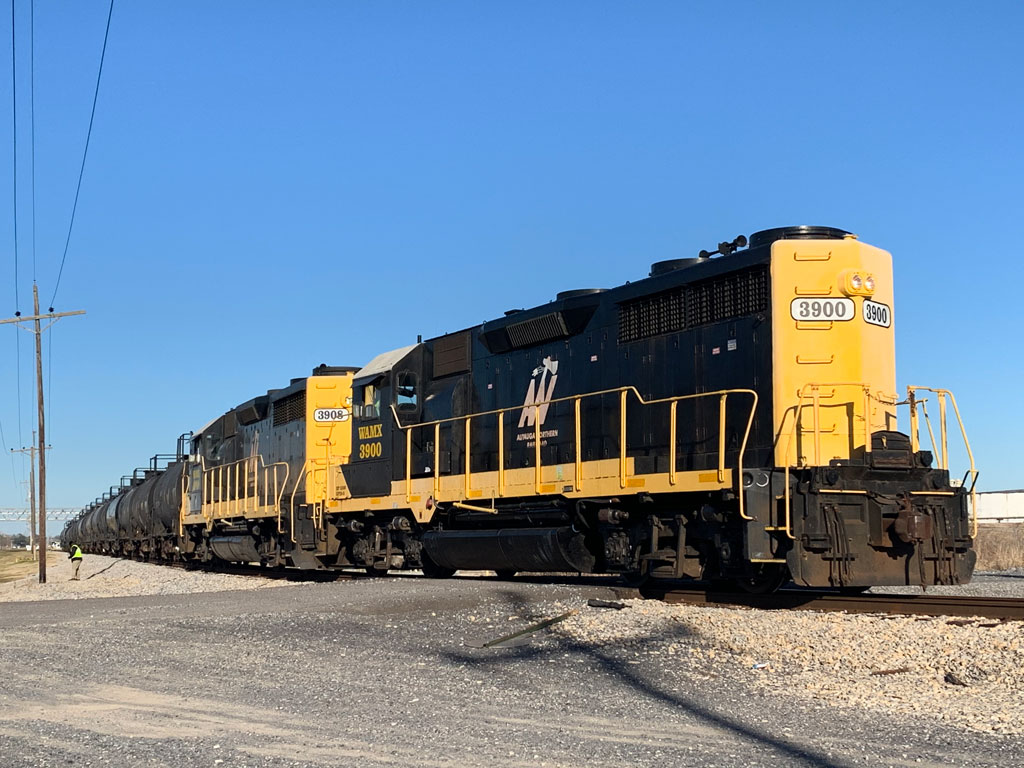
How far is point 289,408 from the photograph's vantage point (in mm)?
21328

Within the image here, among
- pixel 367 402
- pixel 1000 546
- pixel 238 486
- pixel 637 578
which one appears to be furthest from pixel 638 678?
pixel 1000 546

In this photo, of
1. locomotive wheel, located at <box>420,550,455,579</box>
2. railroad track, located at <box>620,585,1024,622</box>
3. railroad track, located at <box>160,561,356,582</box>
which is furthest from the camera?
railroad track, located at <box>160,561,356,582</box>

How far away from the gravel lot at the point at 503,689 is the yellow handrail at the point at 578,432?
1639 millimetres

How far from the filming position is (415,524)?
1661 centimetres

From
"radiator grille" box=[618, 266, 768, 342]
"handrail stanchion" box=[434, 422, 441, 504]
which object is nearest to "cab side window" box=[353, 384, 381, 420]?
"handrail stanchion" box=[434, 422, 441, 504]

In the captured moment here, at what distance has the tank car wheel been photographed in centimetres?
1110

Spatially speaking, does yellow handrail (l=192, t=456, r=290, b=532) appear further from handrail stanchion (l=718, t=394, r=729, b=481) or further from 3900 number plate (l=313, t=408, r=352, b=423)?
handrail stanchion (l=718, t=394, r=729, b=481)

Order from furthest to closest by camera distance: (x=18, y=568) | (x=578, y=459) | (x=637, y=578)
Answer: (x=18, y=568), (x=578, y=459), (x=637, y=578)

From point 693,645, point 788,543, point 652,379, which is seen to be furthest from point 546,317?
point 693,645

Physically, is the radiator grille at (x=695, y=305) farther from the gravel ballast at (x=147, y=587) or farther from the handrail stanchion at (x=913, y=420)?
the gravel ballast at (x=147, y=587)

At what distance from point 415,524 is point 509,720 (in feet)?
35.1

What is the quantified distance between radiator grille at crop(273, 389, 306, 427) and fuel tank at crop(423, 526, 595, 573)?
224 inches

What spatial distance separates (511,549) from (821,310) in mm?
5032

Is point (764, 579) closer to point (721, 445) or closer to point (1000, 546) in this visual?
point (721, 445)
